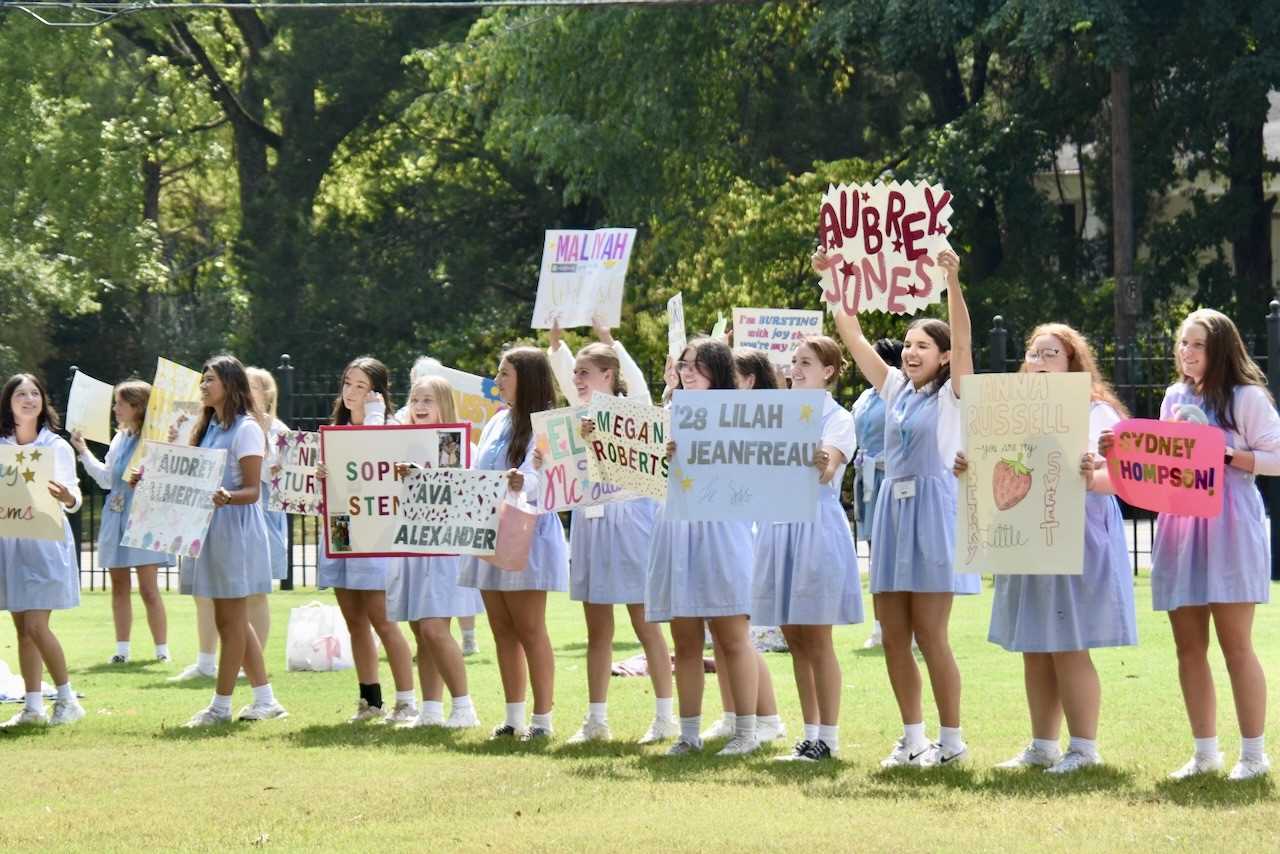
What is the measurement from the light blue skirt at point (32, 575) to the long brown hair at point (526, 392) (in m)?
2.58

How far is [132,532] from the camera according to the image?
10.8m

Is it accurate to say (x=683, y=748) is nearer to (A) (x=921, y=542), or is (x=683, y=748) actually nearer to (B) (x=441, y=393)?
(A) (x=921, y=542)

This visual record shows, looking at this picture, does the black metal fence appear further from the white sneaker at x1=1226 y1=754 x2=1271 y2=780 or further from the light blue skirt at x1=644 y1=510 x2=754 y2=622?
the white sneaker at x1=1226 y1=754 x2=1271 y2=780

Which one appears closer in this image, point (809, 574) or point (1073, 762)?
point (1073, 762)

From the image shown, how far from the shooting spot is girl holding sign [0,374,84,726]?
35.2 ft

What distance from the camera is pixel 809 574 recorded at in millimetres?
8922

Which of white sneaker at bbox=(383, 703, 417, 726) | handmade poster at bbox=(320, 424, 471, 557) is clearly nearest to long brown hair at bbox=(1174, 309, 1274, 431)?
handmade poster at bbox=(320, 424, 471, 557)

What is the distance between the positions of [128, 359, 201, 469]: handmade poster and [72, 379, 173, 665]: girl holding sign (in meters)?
1.18

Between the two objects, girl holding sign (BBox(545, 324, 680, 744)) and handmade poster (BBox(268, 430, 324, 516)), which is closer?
girl holding sign (BBox(545, 324, 680, 744))

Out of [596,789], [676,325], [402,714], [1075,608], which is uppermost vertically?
[676,325]

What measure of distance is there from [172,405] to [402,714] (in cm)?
294

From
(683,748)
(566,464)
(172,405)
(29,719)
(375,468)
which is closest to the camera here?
(683,748)

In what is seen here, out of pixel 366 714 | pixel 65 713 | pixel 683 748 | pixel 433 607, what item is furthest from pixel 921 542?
pixel 65 713

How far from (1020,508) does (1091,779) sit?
1102 millimetres
